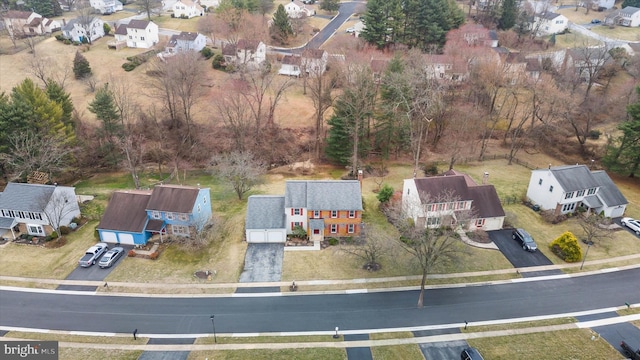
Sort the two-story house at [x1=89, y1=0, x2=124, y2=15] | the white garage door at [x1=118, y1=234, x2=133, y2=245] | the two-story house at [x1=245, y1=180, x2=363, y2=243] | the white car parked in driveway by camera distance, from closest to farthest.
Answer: the two-story house at [x1=245, y1=180, x2=363, y2=243] < the white garage door at [x1=118, y1=234, x2=133, y2=245] < the white car parked in driveway < the two-story house at [x1=89, y1=0, x2=124, y2=15]

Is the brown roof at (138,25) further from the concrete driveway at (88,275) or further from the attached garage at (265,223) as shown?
the concrete driveway at (88,275)

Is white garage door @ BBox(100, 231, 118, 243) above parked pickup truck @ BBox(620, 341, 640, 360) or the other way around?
the other way around

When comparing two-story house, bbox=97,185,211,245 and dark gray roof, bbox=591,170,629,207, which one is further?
dark gray roof, bbox=591,170,629,207

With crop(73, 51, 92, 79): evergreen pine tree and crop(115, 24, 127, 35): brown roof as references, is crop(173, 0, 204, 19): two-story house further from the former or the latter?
crop(73, 51, 92, 79): evergreen pine tree

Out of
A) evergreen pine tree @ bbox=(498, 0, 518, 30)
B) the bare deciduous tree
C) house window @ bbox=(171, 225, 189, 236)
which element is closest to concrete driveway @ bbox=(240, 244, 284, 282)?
house window @ bbox=(171, 225, 189, 236)

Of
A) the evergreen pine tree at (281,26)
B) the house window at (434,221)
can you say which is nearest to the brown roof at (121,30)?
the evergreen pine tree at (281,26)

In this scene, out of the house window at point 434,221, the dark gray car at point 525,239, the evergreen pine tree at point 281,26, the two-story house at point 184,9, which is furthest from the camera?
the two-story house at point 184,9

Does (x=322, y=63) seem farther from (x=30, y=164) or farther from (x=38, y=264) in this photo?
(x=38, y=264)

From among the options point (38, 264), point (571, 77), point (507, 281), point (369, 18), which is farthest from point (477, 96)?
point (38, 264)
